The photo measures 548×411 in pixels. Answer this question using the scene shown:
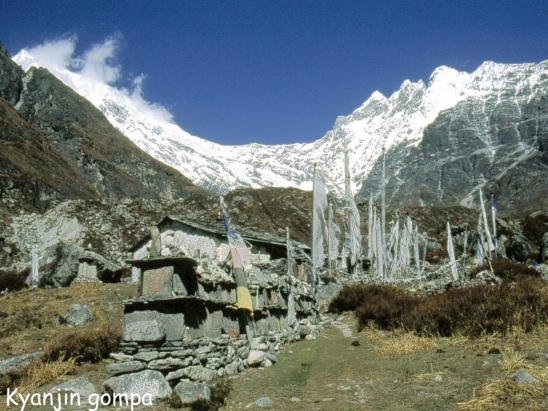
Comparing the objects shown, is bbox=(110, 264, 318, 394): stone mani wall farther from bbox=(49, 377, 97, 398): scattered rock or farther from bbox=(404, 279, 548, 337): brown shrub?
bbox=(404, 279, 548, 337): brown shrub

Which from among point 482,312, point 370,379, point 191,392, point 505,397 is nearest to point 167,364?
point 191,392

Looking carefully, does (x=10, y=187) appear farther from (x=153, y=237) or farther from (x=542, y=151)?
(x=542, y=151)

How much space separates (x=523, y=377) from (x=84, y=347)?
10323 mm

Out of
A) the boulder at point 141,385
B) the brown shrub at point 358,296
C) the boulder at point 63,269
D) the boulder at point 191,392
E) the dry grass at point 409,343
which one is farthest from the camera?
the boulder at point 63,269

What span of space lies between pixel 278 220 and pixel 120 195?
57288 millimetres

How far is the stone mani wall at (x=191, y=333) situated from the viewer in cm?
977

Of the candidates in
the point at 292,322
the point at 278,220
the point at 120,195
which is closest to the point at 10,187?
the point at 278,220

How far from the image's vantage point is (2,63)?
123000mm

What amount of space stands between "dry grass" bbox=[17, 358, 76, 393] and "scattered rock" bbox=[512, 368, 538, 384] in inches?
367

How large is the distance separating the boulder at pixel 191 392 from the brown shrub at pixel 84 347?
4.70 metres

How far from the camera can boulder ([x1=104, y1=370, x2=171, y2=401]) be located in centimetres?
898

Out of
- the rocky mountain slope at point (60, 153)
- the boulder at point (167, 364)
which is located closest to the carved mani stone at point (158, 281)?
the boulder at point (167, 364)

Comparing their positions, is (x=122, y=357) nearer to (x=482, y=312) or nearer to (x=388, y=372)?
(x=388, y=372)

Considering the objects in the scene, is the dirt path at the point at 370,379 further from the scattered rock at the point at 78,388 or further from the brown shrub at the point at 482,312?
the scattered rock at the point at 78,388
